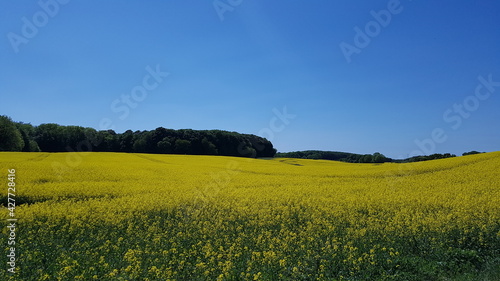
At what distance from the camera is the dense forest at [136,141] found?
67.2 metres

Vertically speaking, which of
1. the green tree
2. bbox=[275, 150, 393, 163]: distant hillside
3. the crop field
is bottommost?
the crop field

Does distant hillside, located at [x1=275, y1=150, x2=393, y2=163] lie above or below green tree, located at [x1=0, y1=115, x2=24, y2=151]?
above

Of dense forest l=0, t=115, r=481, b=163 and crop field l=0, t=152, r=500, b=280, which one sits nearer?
crop field l=0, t=152, r=500, b=280

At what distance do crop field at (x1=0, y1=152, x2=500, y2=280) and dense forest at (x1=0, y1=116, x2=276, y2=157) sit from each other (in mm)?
51411

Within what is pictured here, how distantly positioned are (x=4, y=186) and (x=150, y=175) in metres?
8.71

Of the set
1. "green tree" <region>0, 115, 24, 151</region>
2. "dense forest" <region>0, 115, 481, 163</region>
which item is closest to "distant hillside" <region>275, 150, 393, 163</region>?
"dense forest" <region>0, 115, 481, 163</region>

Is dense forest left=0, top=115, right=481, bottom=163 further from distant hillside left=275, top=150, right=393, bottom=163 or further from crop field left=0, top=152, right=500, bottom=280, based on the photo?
crop field left=0, top=152, right=500, bottom=280

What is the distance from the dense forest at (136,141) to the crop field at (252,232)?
169 ft

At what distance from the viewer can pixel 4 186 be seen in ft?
51.6

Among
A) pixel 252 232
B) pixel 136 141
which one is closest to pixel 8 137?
pixel 136 141

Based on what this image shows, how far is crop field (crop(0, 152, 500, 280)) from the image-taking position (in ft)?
23.9

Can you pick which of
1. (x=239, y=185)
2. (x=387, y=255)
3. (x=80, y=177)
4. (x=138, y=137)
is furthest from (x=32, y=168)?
(x=138, y=137)

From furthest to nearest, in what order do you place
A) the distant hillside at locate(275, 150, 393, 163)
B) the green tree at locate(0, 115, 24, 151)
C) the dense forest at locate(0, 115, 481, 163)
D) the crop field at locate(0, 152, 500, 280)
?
the distant hillside at locate(275, 150, 393, 163) → the dense forest at locate(0, 115, 481, 163) → the green tree at locate(0, 115, 24, 151) → the crop field at locate(0, 152, 500, 280)

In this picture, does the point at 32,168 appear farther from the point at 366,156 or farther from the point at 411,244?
the point at 366,156
